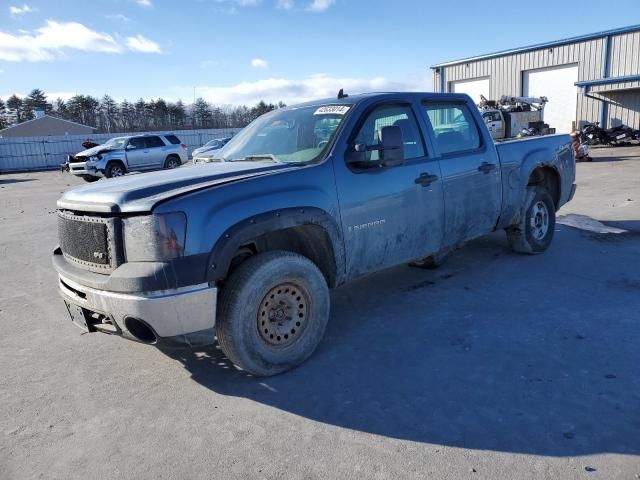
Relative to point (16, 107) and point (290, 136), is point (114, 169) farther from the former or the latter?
point (16, 107)

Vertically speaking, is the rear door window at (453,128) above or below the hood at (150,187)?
above

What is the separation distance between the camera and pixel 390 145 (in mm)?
3980

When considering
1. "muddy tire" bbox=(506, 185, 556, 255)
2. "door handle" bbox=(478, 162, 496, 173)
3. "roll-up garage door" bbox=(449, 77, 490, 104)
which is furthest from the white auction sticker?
"roll-up garage door" bbox=(449, 77, 490, 104)

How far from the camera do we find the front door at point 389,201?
402cm

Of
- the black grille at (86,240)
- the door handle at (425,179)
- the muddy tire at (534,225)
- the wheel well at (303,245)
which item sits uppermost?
the door handle at (425,179)

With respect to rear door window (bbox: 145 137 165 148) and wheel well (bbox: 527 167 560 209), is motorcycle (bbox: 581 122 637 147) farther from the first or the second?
wheel well (bbox: 527 167 560 209)

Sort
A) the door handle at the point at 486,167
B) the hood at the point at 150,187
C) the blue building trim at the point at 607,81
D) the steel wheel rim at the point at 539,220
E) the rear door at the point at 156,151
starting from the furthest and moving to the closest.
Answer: the blue building trim at the point at 607,81, the rear door at the point at 156,151, the steel wheel rim at the point at 539,220, the door handle at the point at 486,167, the hood at the point at 150,187

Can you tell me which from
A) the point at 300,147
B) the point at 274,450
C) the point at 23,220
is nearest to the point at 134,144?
the point at 23,220

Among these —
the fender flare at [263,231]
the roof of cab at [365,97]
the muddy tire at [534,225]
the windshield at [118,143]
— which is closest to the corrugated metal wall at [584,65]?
the windshield at [118,143]

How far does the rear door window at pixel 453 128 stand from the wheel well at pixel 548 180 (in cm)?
135

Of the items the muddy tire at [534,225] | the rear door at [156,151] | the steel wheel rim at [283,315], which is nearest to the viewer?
the steel wheel rim at [283,315]

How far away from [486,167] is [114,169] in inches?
773

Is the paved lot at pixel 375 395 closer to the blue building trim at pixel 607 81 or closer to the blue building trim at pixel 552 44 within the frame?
the blue building trim at pixel 607 81

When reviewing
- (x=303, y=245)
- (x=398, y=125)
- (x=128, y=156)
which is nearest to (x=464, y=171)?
(x=398, y=125)
